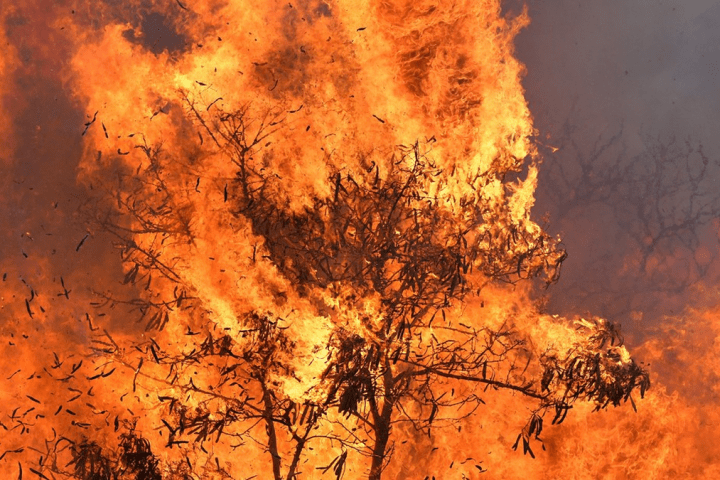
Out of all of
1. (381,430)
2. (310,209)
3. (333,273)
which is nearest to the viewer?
(310,209)

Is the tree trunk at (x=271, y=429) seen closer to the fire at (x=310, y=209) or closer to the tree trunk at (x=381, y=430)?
the fire at (x=310, y=209)


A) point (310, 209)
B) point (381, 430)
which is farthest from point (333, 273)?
point (381, 430)

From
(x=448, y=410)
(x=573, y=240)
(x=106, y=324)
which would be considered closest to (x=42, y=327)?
(x=106, y=324)

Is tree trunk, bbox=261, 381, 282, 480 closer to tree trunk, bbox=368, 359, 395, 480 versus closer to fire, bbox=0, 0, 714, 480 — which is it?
fire, bbox=0, 0, 714, 480

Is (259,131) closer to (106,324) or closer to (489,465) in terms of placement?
(489,465)

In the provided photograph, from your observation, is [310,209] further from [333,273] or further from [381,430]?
[381,430]

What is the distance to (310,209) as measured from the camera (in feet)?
21.4

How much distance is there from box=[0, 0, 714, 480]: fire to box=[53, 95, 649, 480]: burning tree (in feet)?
0.06

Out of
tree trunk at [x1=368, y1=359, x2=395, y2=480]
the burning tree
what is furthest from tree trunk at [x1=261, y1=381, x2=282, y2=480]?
tree trunk at [x1=368, y1=359, x2=395, y2=480]

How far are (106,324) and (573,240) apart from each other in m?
9.87

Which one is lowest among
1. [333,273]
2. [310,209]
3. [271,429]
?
[271,429]

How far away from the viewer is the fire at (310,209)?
6.40 meters

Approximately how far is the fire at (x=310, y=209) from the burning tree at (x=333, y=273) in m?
0.02

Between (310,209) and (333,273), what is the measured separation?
0.53 m
